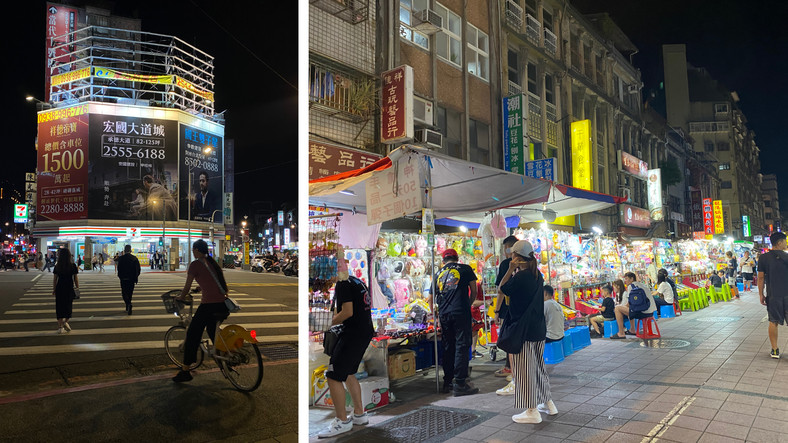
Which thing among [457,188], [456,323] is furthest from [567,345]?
→ [457,188]

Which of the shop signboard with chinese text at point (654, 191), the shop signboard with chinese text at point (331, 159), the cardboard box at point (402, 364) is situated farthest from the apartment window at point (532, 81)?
the cardboard box at point (402, 364)

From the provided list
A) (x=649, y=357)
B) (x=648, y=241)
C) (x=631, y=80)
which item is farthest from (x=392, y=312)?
(x=631, y=80)

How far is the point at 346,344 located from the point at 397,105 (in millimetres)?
7564

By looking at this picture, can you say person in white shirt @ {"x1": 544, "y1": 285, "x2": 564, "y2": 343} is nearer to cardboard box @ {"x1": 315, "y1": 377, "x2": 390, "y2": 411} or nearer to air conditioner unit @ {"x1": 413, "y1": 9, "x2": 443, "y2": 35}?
cardboard box @ {"x1": 315, "y1": 377, "x2": 390, "y2": 411}

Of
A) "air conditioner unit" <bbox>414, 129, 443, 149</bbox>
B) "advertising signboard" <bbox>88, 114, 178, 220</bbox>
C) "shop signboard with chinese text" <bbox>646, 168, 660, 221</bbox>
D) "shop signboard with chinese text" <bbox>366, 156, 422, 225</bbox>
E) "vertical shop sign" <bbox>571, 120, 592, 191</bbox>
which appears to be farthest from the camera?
"shop signboard with chinese text" <bbox>646, 168, 660, 221</bbox>

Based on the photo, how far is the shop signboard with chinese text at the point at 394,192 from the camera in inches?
217

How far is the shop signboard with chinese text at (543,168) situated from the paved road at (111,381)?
10115 millimetres

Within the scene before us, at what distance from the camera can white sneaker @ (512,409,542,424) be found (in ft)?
14.9

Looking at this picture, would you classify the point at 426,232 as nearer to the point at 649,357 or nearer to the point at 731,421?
the point at 731,421

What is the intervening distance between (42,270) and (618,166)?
2495 cm

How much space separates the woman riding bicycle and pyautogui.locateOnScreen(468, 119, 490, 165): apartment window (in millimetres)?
10556

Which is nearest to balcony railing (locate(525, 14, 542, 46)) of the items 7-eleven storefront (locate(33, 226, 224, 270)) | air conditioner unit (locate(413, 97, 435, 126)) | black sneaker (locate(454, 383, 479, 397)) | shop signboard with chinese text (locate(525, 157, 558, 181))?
shop signboard with chinese text (locate(525, 157, 558, 181))

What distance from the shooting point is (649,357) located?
294 inches

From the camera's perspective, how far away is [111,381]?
5348mm
